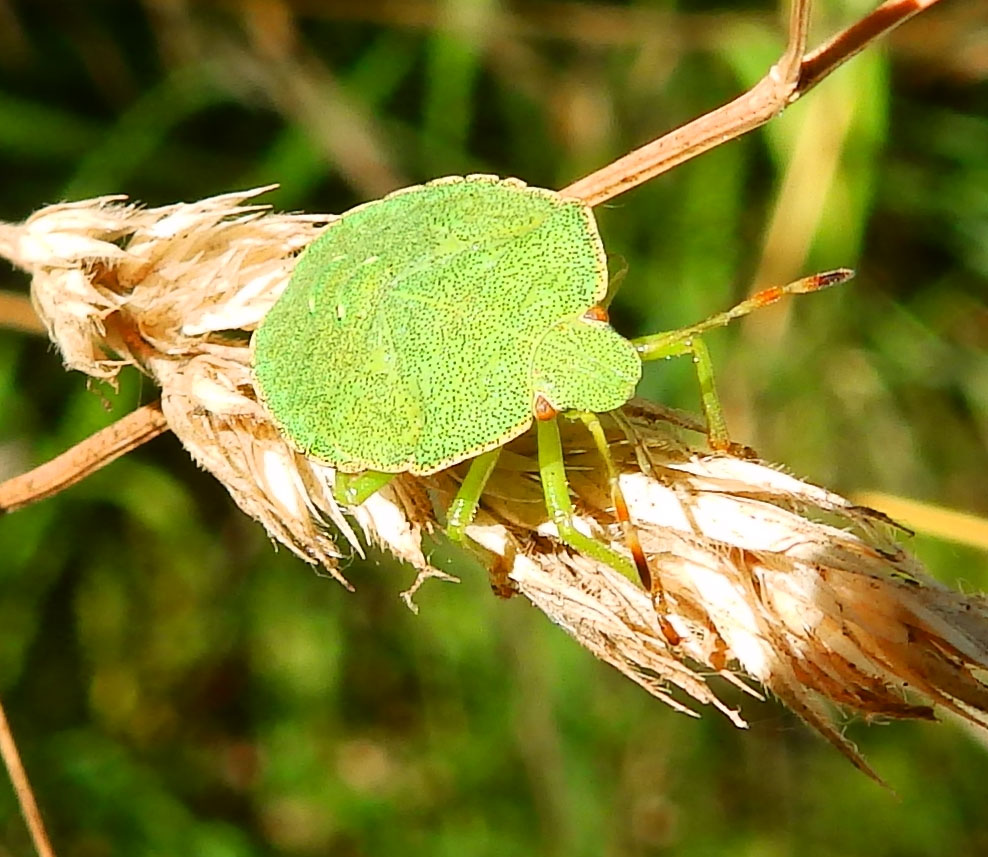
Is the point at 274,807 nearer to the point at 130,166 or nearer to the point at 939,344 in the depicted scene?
the point at 130,166

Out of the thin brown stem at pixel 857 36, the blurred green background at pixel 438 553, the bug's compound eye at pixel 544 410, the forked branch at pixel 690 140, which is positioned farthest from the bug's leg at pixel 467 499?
the blurred green background at pixel 438 553

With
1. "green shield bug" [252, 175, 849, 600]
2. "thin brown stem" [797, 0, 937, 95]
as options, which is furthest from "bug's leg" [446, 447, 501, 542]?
"thin brown stem" [797, 0, 937, 95]

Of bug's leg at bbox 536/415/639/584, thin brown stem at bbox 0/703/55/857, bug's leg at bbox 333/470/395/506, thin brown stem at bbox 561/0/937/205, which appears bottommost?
thin brown stem at bbox 0/703/55/857

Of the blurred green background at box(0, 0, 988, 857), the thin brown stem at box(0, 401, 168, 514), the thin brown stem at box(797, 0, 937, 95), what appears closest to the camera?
the thin brown stem at box(797, 0, 937, 95)

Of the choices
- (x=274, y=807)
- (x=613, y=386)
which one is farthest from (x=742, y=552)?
(x=274, y=807)

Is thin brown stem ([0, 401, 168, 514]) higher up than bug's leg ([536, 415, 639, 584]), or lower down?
higher up

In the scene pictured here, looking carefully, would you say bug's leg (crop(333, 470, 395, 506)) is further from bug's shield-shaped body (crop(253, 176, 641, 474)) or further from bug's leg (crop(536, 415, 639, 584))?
bug's leg (crop(536, 415, 639, 584))

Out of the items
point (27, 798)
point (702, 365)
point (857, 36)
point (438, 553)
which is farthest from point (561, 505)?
point (438, 553)

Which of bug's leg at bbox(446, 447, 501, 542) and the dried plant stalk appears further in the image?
bug's leg at bbox(446, 447, 501, 542)
